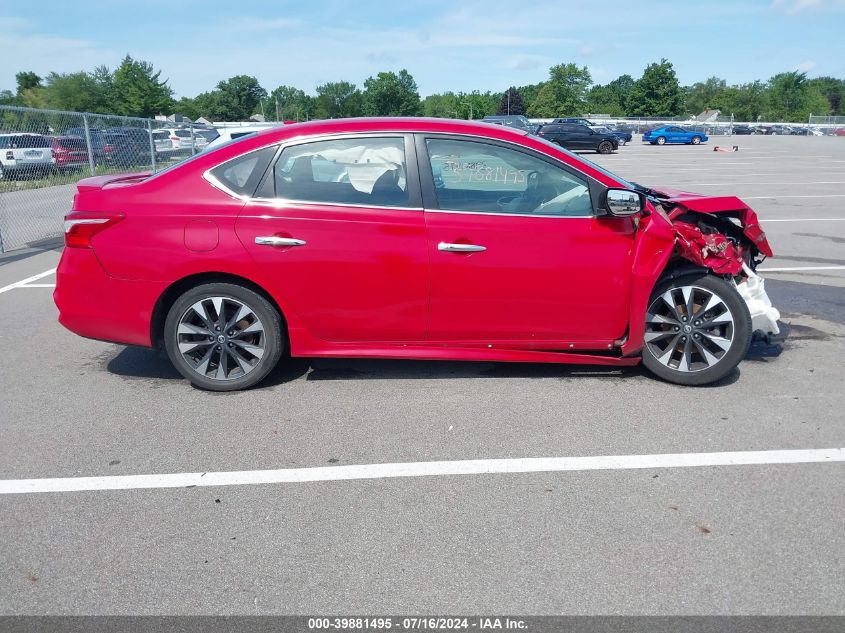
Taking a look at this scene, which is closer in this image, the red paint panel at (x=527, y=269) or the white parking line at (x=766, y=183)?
the red paint panel at (x=527, y=269)

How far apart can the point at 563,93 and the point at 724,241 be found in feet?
422

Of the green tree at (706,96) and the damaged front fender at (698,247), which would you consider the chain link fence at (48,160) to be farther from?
the green tree at (706,96)

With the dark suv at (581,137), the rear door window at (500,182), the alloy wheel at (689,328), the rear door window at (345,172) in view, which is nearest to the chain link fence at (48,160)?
the rear door window at (345,172)

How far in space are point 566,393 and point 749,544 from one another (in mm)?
1838

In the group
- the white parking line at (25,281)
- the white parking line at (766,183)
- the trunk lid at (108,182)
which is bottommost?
the white parking line at (25,281)

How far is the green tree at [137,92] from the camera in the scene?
6269cm

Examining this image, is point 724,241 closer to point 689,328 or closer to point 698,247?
point 698,247

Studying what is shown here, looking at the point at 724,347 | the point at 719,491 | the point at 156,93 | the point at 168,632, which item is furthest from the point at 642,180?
the point at 156,93

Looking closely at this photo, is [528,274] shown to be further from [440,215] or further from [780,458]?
[780,458]

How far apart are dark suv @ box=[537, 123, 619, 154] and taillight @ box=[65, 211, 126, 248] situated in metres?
35.0

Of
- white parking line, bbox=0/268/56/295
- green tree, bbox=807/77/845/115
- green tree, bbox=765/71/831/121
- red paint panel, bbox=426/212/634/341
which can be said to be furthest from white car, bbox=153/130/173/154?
green tree, bbox=807/77/845/115

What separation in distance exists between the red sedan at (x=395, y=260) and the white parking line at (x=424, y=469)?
1.04 m

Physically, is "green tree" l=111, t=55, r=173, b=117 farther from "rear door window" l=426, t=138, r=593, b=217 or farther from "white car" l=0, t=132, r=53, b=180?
"rear door window" l=426, t=138, r=593, b=217

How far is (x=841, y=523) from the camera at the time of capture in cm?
323
